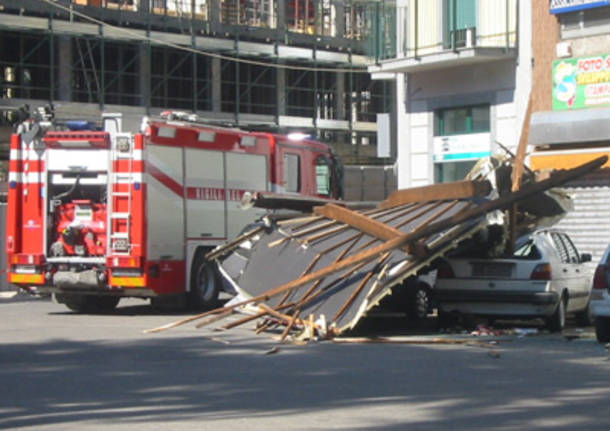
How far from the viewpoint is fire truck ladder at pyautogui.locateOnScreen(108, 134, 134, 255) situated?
18531mm

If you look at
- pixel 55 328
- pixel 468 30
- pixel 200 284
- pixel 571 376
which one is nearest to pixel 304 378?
pixel 571 376

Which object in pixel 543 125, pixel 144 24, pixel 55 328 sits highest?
pixel 144 24

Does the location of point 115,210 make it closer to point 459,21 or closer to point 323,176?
point 323,176

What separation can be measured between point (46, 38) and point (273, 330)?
28.6m

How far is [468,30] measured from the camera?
2525cm

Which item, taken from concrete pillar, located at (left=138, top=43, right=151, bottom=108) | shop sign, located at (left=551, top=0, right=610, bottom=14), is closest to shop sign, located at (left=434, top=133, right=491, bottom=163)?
shop sign, located at (left=551, top=0, right=610, bottom=14)

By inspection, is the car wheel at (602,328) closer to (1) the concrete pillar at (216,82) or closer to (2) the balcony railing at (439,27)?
(2) the balcony railing at (439,27)

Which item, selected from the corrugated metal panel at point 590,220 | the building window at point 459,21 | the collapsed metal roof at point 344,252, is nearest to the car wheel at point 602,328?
the collapsed metal roof at point 344,252

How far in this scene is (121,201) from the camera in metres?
18.7

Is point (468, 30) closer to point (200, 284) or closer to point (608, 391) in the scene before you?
point (200, 284)

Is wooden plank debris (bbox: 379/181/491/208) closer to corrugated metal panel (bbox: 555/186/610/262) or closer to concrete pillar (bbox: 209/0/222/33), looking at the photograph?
corrugated metal panel (bbox: 555/186/610/262)

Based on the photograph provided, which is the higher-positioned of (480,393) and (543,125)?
(543,125)

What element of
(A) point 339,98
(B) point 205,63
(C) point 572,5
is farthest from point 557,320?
(A) point 339,98

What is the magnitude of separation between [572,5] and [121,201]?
33.5 ft
